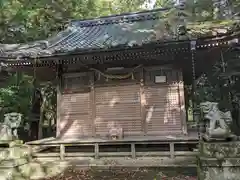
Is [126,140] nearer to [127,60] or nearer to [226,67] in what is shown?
[127,60]

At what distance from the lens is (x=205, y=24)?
289 inches

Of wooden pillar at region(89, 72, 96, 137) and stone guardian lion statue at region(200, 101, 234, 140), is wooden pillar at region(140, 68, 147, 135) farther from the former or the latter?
stone guardian lion statue at region(200, 101, 234, 140)

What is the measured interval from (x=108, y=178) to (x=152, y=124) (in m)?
2.73

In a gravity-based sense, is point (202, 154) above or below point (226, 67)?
below

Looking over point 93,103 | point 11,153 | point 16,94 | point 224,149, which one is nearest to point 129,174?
point 224,149

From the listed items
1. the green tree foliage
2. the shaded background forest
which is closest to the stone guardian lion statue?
the shaded background forest

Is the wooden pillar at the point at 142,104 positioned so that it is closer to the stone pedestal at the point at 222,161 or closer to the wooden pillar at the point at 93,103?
the wooden pillar at the point at 93,103

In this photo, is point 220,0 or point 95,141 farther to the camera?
point 95,141

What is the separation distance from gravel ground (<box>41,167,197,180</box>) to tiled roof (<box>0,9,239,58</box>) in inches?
150

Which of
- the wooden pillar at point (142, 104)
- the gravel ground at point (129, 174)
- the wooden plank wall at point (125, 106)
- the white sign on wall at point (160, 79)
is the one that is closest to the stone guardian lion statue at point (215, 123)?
the gravel ground at point (129, 174)

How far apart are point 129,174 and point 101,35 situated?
6.16m

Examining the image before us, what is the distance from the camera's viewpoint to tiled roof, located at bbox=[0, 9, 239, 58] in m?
8.23

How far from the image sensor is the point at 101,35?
35.3ft

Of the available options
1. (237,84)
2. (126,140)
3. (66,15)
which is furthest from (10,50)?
(237,84)
